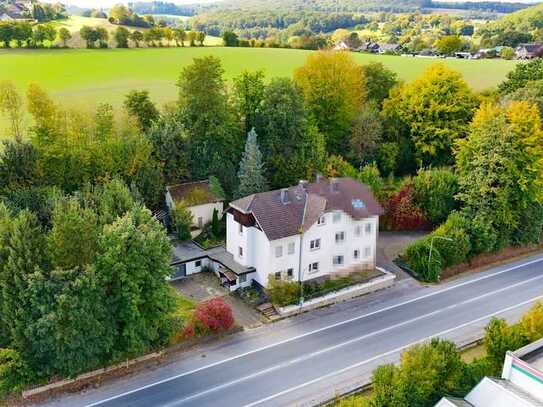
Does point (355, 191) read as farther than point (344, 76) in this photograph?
No

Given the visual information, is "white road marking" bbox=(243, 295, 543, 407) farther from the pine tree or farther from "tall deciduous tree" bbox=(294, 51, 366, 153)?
"tall deciduous tree" bbox=(294, 51, 366, 153)

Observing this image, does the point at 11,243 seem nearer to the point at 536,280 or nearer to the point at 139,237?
the point at 139,237

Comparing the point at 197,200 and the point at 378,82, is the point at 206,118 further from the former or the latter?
the point at 378,82

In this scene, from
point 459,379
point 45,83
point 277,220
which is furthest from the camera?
point 45,83

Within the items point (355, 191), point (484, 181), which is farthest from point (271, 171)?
point (484, 181)

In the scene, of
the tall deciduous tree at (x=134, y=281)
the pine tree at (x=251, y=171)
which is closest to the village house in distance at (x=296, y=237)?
the pine tree at (x=251, y=171)

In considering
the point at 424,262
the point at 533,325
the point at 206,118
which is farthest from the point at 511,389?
the point at 206,118
